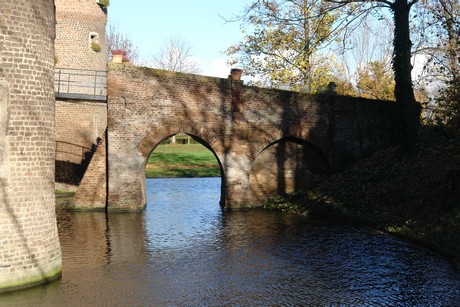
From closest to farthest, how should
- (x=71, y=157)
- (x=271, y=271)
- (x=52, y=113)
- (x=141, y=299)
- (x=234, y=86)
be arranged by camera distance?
(x=141, y=299), (x=52, y=113), (x=271, y=271), (x=234, y=86), (x=71, y=157)

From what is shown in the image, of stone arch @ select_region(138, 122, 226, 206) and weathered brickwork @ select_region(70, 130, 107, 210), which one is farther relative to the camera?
weathered brickwork @ select_region(70, 130, 107, 210)

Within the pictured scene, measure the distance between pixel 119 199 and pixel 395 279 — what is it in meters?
10.3

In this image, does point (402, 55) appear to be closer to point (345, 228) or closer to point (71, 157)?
point (345, 228)

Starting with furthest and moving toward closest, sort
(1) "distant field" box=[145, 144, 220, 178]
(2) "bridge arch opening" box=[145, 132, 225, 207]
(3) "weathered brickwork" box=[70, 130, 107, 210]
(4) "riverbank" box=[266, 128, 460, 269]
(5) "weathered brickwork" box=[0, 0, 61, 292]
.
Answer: (1) "distant field" box=[145, 144, 220, 178], (2) "bridge arch opening" box=[145, 132, 225, 207], (3) "weathered brickwork" box=[70, 130, 107, 210], (4) "riverbank" box=[266, 128, 460, 269], (5) "weathered brickwork" box=[0, 0, 61, 292]

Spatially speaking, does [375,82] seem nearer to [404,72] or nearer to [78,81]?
[404,72]

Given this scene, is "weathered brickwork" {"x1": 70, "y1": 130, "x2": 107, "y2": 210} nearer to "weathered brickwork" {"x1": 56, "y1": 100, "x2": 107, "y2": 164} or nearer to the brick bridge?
the brick bridge

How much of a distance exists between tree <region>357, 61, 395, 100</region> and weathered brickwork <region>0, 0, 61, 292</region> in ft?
89.1

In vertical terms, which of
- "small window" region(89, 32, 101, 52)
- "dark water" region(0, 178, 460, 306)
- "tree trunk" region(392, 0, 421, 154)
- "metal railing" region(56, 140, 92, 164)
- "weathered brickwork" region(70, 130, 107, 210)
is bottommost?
"dark water" region(0, 178, 460, 306)

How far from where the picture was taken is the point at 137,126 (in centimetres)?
1784

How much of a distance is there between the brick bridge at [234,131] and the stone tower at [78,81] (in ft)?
21.7

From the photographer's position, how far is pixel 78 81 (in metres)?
24.8

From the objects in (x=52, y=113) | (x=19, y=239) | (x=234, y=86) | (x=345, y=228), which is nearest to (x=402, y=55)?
(x=234, y=86)

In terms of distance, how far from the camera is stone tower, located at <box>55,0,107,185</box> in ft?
80.6

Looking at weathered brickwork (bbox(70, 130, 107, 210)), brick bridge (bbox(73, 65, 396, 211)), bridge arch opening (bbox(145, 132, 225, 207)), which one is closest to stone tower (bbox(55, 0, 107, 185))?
bridge arch opening (bbox(145, 132, 225, 207))
